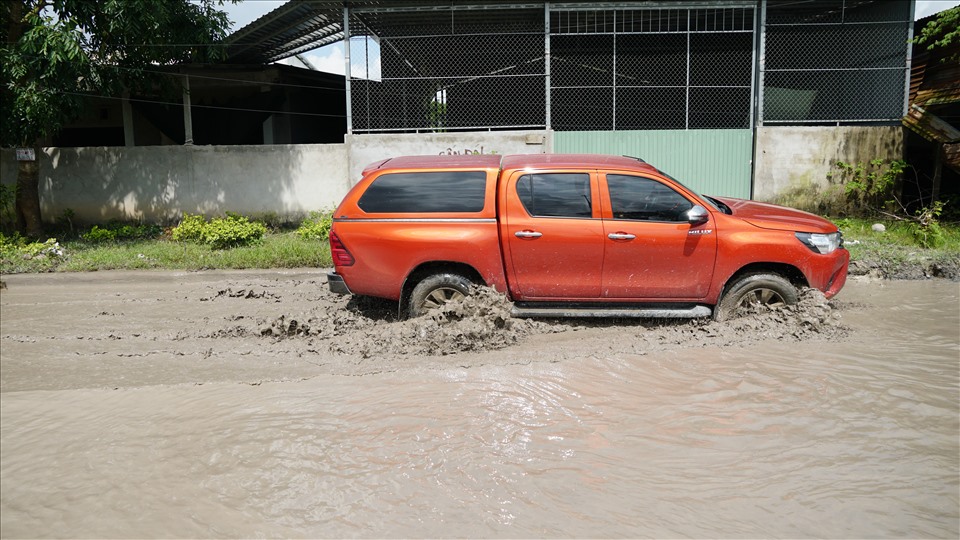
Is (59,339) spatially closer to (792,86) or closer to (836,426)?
(836,426)

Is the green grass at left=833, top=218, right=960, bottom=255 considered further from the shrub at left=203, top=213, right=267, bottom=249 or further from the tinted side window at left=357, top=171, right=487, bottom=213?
the shrub at left=203, top=213, right=267, bottom=249

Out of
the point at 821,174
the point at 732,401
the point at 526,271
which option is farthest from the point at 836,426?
the point at 821,174

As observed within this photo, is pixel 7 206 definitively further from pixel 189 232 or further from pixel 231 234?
pixel 231 234

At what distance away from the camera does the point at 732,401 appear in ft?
17.6

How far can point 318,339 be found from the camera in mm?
6789

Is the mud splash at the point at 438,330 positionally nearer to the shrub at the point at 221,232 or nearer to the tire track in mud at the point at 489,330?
the tire track in mud at the point at 489,330

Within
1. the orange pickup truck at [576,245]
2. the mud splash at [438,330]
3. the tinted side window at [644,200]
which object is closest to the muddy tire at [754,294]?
the orange pickup truck at [576,245]

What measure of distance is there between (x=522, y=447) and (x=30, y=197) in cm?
1307

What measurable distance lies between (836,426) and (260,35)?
14.2 metres

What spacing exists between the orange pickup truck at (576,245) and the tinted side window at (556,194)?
0.4 inches

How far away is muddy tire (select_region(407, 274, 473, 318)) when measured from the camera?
6777 mm

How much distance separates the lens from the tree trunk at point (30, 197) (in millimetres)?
13531

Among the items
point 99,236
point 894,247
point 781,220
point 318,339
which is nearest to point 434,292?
point 318,339

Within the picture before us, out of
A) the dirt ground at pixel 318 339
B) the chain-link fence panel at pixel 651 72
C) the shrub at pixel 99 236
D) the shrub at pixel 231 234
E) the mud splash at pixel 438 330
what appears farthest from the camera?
the chain-link fence panel at pixel 651 72
